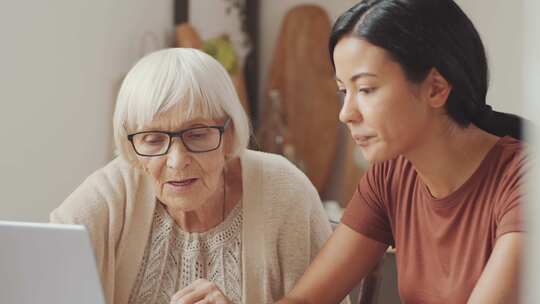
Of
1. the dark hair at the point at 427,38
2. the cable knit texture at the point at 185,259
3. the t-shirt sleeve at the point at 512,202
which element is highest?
the dark hair at the point at 427,38

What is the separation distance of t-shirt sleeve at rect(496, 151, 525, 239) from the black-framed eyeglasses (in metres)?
0.51

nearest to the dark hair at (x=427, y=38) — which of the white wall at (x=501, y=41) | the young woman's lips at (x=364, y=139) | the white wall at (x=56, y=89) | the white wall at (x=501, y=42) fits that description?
the young woman's lips at (x=364, y=139)

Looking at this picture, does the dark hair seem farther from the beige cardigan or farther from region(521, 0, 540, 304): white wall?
region(521, 0, 540, 304): white wall

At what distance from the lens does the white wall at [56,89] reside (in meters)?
2.64

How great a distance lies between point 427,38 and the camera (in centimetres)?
122

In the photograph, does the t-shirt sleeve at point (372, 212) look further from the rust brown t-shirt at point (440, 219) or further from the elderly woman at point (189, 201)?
the elderly woman at point (189, 201)

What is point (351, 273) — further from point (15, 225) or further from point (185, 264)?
point (15, 225)

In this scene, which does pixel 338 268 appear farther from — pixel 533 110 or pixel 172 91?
pixel 533 110

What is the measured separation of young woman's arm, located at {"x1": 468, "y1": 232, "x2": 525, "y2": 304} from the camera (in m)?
1.13

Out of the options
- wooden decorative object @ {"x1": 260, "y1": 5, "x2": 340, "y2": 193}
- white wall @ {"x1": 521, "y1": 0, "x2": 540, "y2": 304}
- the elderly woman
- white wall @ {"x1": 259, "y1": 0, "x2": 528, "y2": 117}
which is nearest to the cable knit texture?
the elderly woman

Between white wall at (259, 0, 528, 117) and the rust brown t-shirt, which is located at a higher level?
white wall at (259, 0, 528, 117)

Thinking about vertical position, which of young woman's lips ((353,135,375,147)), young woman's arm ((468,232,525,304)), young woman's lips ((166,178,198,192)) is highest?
young woman's lips ((353,135,375,147))

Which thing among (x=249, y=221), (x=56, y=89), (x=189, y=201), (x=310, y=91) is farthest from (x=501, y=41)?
(x=189, y=201)

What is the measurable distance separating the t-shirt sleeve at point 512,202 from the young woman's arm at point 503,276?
2 cm
